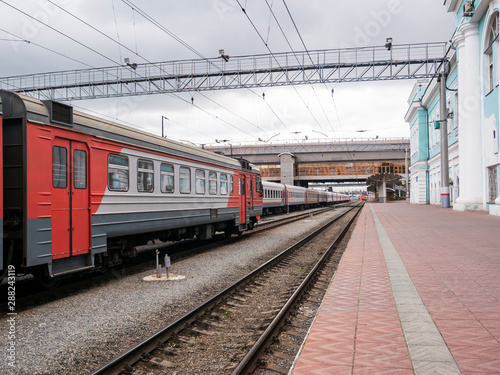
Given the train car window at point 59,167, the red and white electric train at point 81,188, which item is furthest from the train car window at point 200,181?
the train car window at point 59,167

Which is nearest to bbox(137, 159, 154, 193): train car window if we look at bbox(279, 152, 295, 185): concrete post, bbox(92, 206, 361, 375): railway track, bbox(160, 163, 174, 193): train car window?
bbox(160, 163, 174, 193): train car window

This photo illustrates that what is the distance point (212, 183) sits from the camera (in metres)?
14.0

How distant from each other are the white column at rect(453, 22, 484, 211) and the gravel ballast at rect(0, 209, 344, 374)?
2350 cm

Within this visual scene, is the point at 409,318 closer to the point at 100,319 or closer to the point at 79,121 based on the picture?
the point at 100,319

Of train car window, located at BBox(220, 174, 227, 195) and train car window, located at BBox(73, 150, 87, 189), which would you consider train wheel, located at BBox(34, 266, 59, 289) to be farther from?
train car window, located at BBox(220, 174, 227, 195)

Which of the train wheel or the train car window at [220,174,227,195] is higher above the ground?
the train car window at [220,174,227,195]

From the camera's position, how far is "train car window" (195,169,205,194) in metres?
12.8

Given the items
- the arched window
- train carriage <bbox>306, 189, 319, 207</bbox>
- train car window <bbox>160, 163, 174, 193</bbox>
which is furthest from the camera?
train carriage <bbox>306, 189, 319, 207</bbox>

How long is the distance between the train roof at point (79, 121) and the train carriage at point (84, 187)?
0.02m

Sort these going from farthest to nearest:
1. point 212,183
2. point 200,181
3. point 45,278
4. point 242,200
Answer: point 242,200, point 212,183, point 200,181, point 45,278

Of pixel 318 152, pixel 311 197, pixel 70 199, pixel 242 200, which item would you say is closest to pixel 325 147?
pixel 318 152

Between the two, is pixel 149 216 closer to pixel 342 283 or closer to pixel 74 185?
pixel 74 185

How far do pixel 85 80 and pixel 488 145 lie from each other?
23.4 meters

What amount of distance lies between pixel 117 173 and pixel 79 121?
1393 mm
